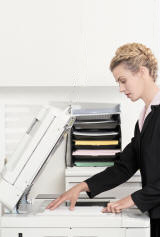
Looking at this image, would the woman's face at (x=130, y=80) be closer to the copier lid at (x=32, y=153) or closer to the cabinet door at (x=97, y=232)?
the copier lid at (x=32, y=153)

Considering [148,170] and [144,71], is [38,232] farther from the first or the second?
[144,71]

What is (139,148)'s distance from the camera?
5.04 ft

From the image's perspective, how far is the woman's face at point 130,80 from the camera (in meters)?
1.59

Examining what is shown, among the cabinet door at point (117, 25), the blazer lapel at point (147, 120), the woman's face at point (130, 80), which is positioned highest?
the cabinet door at point (117, 25)

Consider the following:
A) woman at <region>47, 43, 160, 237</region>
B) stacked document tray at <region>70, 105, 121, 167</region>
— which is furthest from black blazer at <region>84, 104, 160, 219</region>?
stacked document tray at <region>70, 105, 121, 167</region>

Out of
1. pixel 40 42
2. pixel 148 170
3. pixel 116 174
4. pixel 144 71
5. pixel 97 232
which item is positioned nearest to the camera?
pixel 97 232

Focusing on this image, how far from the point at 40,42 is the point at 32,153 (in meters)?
1.14

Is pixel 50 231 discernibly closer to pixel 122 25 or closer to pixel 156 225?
pixel 156 225

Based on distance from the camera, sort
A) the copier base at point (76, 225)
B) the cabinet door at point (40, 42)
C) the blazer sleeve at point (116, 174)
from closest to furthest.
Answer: the copier base at point (76, 225), the blazer sleeve at point (116, 174), the cabinet door at point (40, 42)

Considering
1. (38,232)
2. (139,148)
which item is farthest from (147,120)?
(38,232)

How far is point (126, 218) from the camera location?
1.38 meters

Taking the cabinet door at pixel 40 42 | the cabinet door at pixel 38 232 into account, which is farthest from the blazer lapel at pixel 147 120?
the cabinet door at pixel 40 42

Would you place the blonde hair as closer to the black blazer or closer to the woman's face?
the woman's face

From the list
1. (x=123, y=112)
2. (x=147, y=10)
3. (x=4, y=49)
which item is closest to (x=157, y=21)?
(x=147, y=10)
